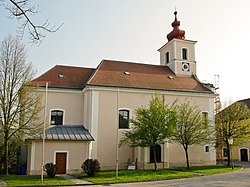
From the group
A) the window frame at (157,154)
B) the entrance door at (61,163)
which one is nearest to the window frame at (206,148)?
the window frame at (157,154)

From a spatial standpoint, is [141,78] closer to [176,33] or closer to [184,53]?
[184,53]

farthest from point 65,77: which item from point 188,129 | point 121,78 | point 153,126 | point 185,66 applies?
point 185,66

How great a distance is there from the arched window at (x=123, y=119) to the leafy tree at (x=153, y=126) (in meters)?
3.00

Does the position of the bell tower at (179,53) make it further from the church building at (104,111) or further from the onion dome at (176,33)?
the church building at (104,111)

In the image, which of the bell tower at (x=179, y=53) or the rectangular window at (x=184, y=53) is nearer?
the bell tower at (x=179, y=53)

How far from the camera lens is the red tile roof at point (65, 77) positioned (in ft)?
98.5

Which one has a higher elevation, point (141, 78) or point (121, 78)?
point (141, 78)

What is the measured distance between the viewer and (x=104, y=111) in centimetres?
2908

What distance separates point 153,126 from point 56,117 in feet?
33.2

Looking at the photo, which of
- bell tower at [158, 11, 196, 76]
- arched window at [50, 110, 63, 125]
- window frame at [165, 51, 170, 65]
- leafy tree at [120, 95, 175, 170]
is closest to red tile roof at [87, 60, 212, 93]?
bell tower at [158, 11, 196, 76]

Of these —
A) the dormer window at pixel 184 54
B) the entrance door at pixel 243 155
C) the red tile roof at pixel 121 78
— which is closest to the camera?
the red tile roof at pixel 121 78

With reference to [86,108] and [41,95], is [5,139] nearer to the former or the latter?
[41,95]

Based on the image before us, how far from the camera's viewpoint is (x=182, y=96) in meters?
32.7

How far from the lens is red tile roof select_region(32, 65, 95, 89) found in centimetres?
3003
